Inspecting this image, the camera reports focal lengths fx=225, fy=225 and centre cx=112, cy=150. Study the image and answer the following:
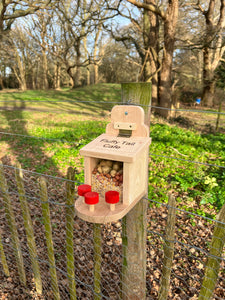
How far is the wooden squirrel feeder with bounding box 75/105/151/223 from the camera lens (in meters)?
1.48

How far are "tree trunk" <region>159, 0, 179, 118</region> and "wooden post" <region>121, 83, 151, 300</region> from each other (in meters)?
9.39

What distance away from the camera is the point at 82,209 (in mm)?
1554

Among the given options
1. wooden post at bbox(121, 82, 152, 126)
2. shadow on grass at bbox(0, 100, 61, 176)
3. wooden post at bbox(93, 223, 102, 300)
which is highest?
wooden post at bbox(121, 82, 152, 126)

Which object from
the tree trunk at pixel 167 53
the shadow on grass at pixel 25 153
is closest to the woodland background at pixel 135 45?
the tree trunk at pixel 167 53

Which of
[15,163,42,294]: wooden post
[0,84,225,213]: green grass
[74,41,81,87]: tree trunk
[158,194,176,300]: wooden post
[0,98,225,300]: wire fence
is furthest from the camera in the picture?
[74,41,81,87]: tree trunk

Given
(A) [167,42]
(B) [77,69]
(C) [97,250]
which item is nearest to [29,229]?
(C) [97,250]

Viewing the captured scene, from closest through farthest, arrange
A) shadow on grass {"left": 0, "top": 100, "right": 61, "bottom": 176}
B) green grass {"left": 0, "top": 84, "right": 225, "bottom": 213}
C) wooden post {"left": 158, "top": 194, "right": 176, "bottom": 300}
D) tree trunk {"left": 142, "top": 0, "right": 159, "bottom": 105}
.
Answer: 1. wooden post {"left": 158, "top": 194, "right": 176, "bottom": 300}
2. green grass {"left": 0, "top": 84, "right": 225, "bottom": 213}
3. shadow on grass {"left": 0, "top": 100, "right": 61, "bottom": 176}
4. tree trunk {"left": 142, "top": 0, "right": 159, "bottom": 105}

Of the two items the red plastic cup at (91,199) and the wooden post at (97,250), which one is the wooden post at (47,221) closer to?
the wooden post at (97,250)

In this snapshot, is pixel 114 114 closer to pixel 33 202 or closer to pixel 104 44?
pixel 33 202

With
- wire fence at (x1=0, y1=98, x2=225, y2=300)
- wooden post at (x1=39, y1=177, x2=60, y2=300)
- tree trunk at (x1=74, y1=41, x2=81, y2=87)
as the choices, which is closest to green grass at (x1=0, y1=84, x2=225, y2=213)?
wire fence at (x1=0, y1=98, x2=225, y2=300)

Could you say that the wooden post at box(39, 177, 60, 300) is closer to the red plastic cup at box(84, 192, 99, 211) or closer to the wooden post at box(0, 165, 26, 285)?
the wooden post at box(0, 165, 26, 285)

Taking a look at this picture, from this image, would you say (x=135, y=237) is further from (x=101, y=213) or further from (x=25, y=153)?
(x=25, y=153)

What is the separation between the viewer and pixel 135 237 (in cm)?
194

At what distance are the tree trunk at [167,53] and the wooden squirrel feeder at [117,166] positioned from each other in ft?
31.4
